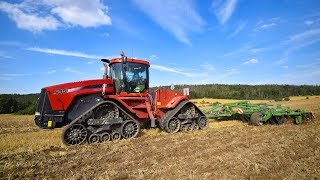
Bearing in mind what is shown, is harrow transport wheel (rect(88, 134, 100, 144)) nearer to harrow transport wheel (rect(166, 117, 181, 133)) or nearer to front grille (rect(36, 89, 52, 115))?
front grille (rect(36, 89, 52, 115))

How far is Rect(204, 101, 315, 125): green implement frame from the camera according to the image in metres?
13.1

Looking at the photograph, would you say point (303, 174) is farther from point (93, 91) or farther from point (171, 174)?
point (93, 91)

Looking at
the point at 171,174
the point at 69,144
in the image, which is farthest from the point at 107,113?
the point at 171,174

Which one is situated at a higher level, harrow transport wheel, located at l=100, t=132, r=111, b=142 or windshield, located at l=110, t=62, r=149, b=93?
windshield, located at l=110, t=62, r=149, b=93

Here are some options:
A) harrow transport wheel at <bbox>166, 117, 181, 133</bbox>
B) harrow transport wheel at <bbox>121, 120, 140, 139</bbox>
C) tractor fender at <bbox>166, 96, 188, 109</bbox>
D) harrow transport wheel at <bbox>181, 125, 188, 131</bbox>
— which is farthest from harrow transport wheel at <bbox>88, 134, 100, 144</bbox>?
harrow transport wheel at <bbox>181, 125, 188, 131</bbox>

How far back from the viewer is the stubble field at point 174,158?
5703 millimetres

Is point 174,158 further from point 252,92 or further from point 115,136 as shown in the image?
point 252,92

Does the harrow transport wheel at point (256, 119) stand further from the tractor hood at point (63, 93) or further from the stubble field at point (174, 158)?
the tractor hood at point (63, 93)

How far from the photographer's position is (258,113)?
13.1m

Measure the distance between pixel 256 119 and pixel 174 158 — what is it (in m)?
7.29

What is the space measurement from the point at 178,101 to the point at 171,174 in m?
6.41

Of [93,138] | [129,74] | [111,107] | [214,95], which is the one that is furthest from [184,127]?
[214,95]

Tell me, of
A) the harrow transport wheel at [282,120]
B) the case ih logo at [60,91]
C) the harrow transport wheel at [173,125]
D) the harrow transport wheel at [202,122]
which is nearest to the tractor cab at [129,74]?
the harrow transport wheel at [173,125]

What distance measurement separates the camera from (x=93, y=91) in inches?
395
